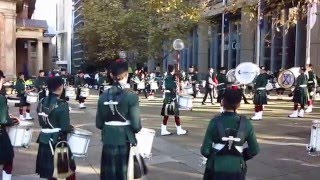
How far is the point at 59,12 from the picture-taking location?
585 ft

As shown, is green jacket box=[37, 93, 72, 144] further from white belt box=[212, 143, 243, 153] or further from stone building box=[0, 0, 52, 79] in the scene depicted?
stone building box=[0, 0, 52, 79]

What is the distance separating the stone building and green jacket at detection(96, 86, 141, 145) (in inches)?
1064

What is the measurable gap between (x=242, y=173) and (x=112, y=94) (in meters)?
1.86

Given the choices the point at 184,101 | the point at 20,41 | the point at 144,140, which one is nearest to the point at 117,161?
the point at 144,140

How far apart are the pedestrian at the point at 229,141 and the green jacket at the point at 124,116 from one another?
4.00 ft

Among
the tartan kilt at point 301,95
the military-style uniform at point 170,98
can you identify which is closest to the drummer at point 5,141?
the military-style uniform at point 170,98

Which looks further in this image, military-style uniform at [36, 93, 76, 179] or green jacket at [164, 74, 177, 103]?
green jacket at [164, 74, 177, 103]

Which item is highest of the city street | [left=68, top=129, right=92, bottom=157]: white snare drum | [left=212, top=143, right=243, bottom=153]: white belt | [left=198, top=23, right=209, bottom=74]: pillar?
[left=198, top=23, right=209, bottom=74]: pillar

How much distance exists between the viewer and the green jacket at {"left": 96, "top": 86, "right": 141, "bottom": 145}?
5.29 m

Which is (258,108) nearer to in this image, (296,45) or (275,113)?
(275,113)

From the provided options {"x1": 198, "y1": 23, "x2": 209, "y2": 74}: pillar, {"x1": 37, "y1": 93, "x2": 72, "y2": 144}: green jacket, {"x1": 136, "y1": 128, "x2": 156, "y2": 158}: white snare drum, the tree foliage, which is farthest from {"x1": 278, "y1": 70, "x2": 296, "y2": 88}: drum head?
{"x1": 198, "y1": 23, "x2": 209, "y2": 74}: pillar

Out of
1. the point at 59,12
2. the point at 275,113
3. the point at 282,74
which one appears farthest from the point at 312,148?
the point at 59,12

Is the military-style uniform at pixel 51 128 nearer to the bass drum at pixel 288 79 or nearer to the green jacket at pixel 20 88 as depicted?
the green jacket at pixel 20 88

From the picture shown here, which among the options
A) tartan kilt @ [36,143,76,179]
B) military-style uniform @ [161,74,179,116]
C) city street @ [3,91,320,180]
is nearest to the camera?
tartan kilt @ [36,143,76,179]
